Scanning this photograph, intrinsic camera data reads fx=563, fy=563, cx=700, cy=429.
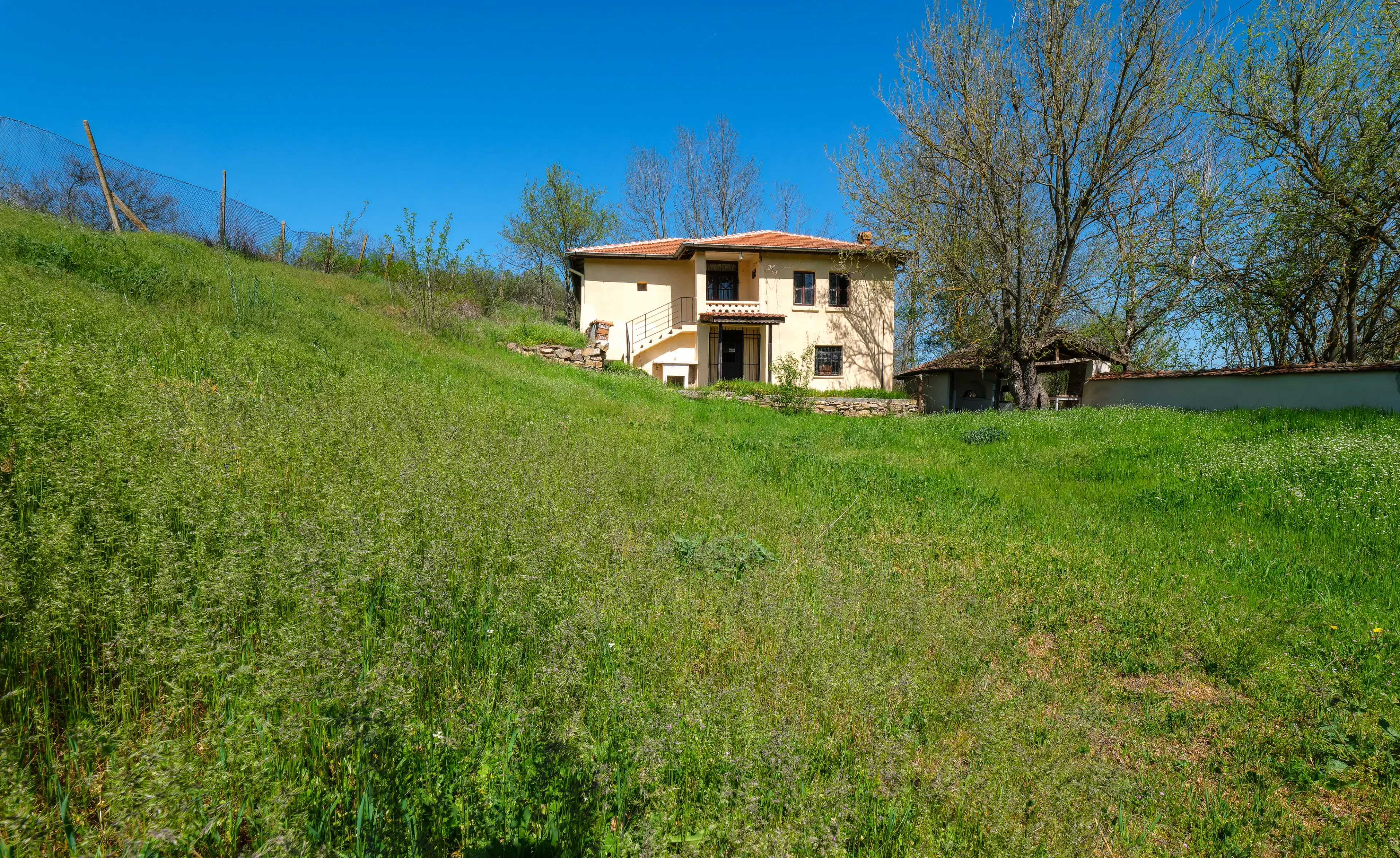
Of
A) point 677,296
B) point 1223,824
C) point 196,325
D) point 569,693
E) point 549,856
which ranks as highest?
point 677,296

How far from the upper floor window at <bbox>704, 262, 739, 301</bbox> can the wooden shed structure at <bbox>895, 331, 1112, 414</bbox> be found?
8939mm

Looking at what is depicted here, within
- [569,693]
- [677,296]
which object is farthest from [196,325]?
[677,296]

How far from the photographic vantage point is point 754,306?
24812mm

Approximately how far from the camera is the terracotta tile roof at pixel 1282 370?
9.64 m

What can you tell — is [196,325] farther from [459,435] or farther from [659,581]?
[659,581]

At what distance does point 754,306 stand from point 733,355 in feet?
11.0

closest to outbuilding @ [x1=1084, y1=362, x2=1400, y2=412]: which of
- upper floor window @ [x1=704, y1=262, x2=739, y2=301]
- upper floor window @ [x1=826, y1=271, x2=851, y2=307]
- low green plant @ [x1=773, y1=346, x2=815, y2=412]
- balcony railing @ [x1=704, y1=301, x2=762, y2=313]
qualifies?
low green plant @ [x1=773, y1=346, x2=815, y2=412]

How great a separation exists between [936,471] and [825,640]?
6.84m

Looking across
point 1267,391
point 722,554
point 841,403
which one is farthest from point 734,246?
point 722,554

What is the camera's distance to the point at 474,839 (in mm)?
1627

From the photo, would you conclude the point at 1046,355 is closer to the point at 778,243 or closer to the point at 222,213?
the point at 778,243

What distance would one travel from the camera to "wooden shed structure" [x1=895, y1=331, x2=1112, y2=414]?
20.4 m

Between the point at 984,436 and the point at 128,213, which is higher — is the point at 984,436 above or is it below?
below

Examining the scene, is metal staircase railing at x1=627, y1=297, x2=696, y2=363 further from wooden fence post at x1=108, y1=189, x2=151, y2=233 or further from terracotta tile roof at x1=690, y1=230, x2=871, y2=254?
wooden fence post at x1=108, y1=189, x2=151, y2=233
